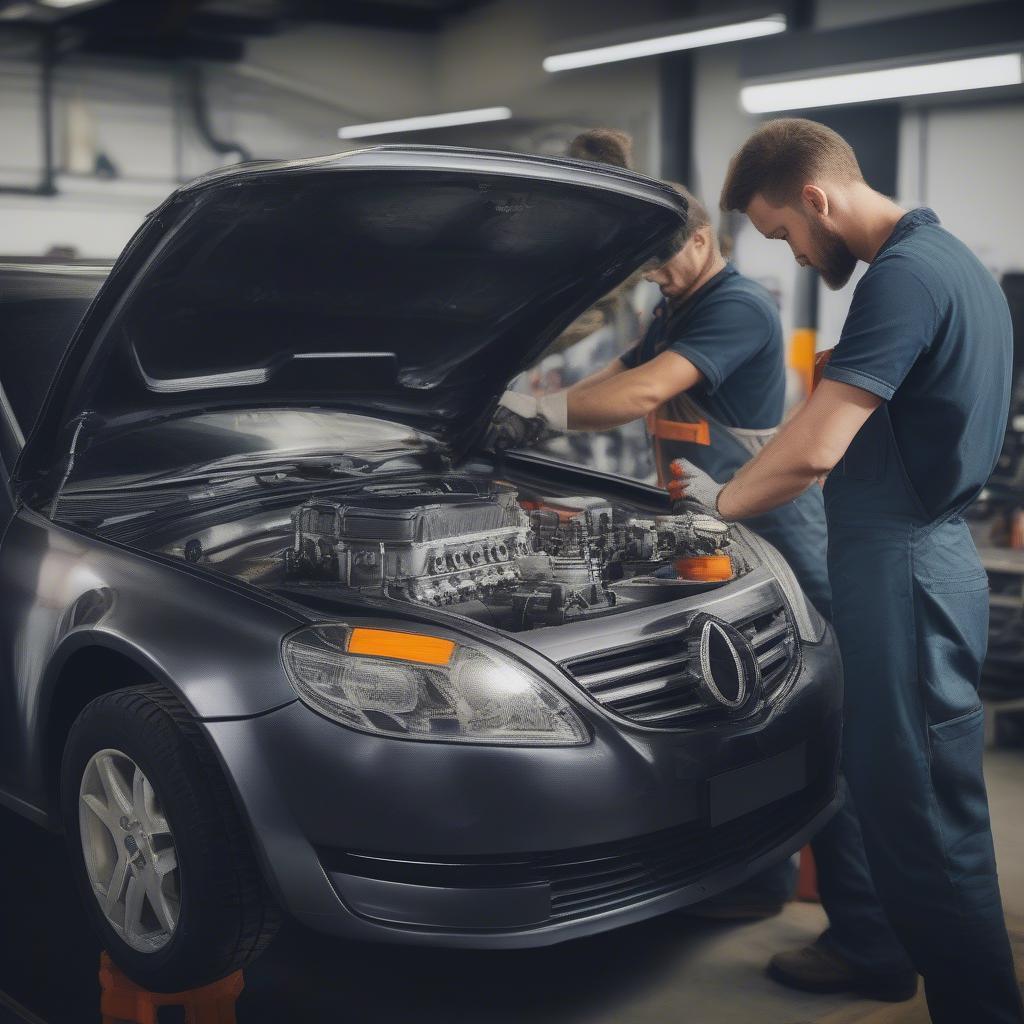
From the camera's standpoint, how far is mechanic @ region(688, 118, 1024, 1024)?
1986 millimetres

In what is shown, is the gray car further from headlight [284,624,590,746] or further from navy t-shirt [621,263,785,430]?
navy t-shirt [621,263,785,430]

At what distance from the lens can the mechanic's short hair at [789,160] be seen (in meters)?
2.14

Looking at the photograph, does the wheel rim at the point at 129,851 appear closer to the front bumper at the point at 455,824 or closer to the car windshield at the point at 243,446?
the front bumper at the point at 455,824

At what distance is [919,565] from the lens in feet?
6.72

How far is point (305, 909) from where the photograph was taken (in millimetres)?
1852

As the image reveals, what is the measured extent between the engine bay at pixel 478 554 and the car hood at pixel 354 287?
335 mm

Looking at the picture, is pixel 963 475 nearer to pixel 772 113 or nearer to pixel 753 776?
pixel 753 776

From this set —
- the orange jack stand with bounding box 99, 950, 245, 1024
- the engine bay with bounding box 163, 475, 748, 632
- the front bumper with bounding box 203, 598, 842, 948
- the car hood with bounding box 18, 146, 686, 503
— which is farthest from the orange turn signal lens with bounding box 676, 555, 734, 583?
the orange jack stand with bounding box 99, 950, 245, 1024

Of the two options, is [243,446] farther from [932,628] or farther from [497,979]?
[932,628]

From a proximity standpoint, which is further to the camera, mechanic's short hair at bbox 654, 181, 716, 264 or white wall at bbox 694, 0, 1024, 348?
white wall at bbox 694, 0, 1024, 348

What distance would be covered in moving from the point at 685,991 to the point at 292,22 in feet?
32.4

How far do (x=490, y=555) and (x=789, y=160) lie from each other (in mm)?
883

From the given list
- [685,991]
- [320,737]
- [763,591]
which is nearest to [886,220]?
[763,591]

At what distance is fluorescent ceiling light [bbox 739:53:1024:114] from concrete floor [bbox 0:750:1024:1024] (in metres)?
3.97
